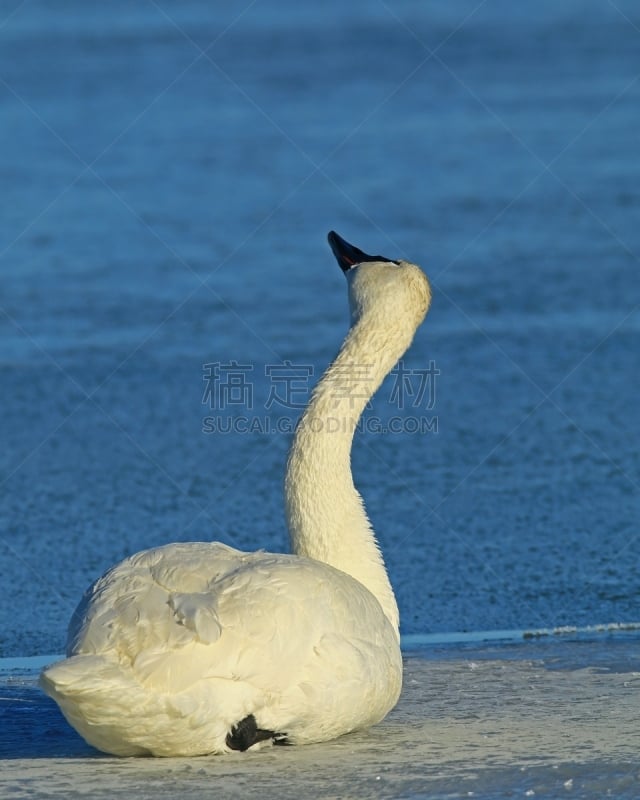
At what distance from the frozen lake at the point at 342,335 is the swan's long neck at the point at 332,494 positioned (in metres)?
0.55

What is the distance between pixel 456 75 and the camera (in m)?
19.5

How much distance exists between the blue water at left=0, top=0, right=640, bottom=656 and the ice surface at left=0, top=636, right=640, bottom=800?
32.2 inches

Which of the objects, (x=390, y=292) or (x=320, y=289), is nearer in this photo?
(x=390, y=292)

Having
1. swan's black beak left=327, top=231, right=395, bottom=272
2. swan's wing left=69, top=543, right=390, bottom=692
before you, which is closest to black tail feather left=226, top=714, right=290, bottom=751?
swan's wing left=69, top=543, right=390, bottom=692

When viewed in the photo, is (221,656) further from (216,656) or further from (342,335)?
(342,335)

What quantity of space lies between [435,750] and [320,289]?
7664 mm

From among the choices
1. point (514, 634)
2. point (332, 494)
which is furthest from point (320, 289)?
point (332, 494)

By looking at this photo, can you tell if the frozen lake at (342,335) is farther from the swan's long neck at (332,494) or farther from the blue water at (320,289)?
the swan's long neck at (332,494)

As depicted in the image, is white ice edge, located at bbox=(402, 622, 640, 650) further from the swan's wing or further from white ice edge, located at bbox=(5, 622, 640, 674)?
the swan's wing

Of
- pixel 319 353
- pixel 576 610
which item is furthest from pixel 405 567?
pixel 319 353

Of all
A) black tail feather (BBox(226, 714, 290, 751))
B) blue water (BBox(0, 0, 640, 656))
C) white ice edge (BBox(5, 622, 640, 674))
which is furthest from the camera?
blue water (BBox(0, 0, 640, 656))

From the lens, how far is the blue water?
7.59m

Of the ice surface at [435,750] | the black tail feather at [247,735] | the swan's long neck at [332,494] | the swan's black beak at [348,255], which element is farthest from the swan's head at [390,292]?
the black tail feather at [247,735]

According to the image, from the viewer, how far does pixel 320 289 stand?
40.1 feet
